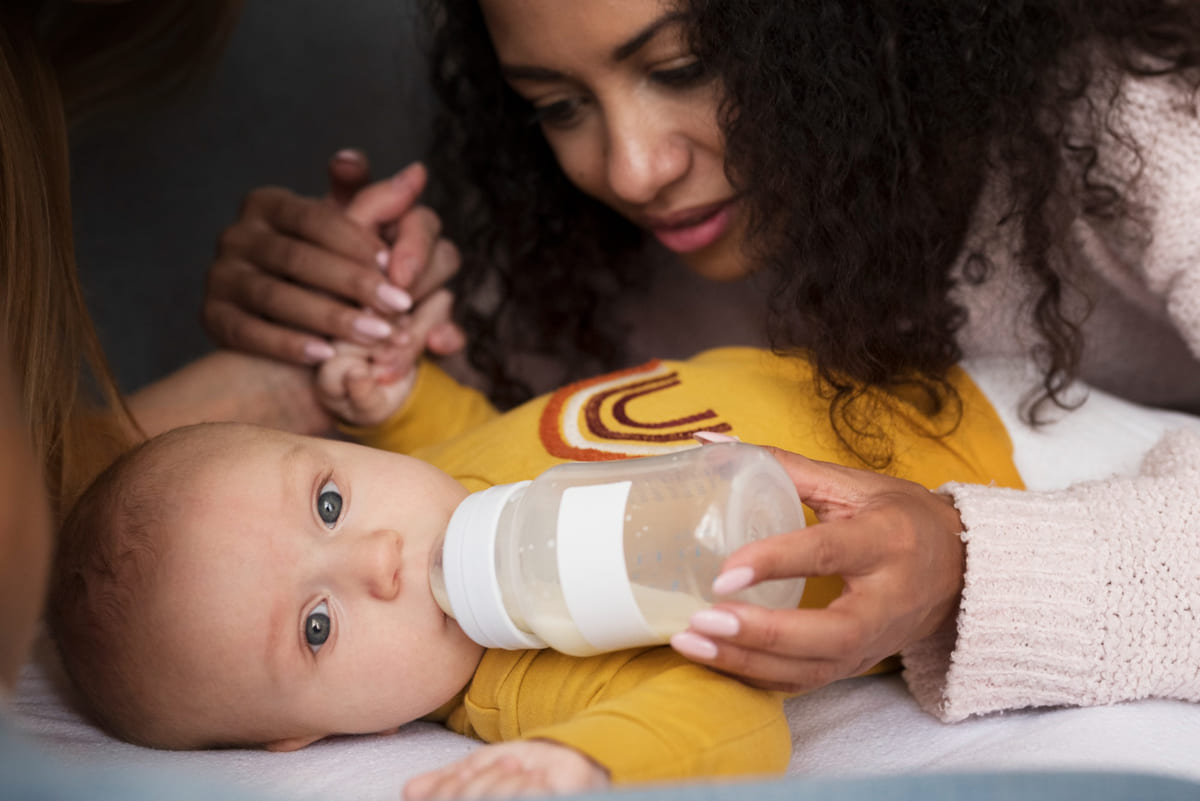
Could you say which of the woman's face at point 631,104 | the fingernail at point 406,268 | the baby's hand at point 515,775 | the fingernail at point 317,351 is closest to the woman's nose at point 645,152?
the woman's face at point 631,104

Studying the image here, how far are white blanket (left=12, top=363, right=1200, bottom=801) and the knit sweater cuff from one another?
24 mm

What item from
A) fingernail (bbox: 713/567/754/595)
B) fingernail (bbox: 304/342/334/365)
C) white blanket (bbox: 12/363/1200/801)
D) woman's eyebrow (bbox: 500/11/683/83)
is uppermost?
woman's eyebrow (bbox: 500/11/683/83)

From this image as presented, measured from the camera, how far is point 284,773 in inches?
30.3

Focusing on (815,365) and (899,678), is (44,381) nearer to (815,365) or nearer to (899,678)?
(815,365)

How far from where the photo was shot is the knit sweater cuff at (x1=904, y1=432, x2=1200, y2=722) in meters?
0.82

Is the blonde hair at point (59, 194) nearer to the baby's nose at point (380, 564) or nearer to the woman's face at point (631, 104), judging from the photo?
the baby's nose at point (380, 564)

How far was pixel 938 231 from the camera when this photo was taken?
1047mm

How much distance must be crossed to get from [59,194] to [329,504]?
0.45m

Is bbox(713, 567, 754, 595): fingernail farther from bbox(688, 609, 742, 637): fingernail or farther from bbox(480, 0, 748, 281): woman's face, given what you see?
bbox(480, 0, 748, 281): woman's face

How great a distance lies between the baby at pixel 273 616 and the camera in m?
0.79

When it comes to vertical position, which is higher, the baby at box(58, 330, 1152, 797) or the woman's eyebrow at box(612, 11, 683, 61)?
the woman's eyebrow at box(612, 11, 683, 61)

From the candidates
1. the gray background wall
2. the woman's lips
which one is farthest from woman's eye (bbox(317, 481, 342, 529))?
the gray background wall

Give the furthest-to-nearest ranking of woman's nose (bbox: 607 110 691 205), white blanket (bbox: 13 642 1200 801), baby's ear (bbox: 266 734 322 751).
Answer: woman's nose (bbox: 607 110 691 205) → baby's ear (bbox: 266 734 322 751) → white blanket (bbox: 13 642 1200 801)

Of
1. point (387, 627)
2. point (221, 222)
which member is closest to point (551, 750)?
point (387, 627)
